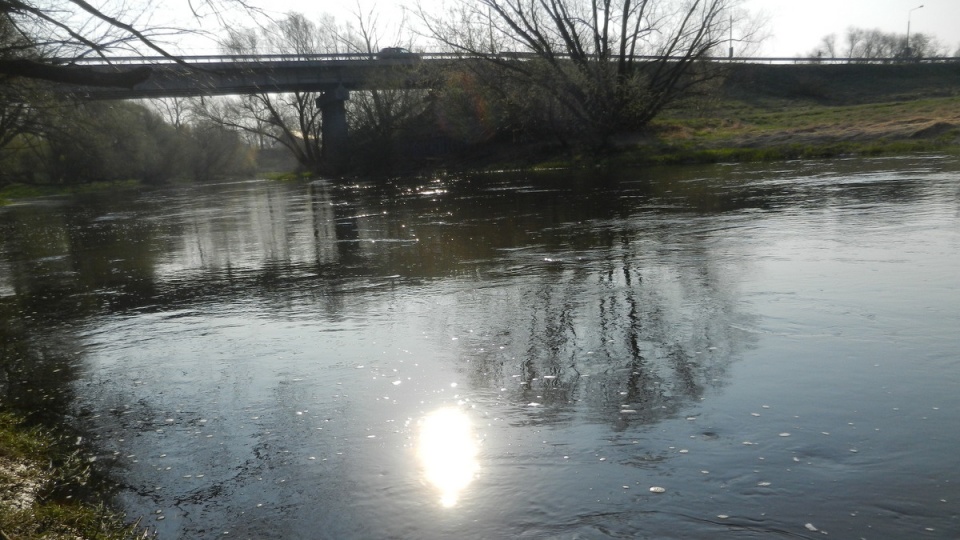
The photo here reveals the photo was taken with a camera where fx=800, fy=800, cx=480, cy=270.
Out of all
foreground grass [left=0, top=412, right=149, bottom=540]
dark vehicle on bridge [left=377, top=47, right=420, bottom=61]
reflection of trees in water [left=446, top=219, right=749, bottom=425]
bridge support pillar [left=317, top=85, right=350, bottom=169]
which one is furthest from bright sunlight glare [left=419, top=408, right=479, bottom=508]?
bridge support pillar [left=317, top=85, right=350, bottom=169]

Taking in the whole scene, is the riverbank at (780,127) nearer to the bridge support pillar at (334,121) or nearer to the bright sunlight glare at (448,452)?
the bridge support pillar at (334,121)

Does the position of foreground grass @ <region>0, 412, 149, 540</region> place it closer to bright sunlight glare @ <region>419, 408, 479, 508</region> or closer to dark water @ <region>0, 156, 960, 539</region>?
dark water @ <region>0, 156, 960, 539</region>

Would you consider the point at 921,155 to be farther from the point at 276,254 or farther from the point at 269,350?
the point at 269,350

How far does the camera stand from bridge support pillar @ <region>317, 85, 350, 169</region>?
53969mm

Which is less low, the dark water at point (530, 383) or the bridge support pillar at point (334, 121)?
the bridge support pillar at point (334, 121)

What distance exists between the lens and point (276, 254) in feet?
42.6

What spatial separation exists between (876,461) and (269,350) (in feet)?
15.4

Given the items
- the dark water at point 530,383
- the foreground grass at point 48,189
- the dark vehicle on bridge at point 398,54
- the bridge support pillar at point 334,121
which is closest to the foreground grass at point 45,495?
the dark water at point 530,383

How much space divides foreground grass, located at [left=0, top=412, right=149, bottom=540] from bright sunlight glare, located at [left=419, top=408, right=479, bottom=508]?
4.67 ft

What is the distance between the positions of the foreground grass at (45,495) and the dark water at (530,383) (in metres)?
0.20

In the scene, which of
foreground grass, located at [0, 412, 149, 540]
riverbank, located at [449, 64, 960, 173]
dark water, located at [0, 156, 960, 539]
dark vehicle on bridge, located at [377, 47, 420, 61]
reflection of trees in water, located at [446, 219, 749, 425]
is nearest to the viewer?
foreground grass, located at [0, 412, 149, 540]

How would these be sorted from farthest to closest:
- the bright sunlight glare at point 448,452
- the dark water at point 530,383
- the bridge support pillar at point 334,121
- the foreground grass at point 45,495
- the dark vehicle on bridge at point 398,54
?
the bridge support pillar at point 334,121 < the dark vehicle on bridge at point 398,54 < the bright sunlight glare at point 448,452 < the dark water at point 530,383 < the foreground grass at point 45,495

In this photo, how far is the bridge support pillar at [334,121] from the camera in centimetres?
5397

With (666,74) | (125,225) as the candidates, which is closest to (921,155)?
(666,74)
